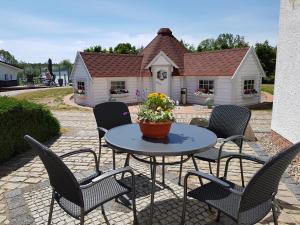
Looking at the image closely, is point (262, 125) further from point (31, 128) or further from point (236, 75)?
point (31, 128)

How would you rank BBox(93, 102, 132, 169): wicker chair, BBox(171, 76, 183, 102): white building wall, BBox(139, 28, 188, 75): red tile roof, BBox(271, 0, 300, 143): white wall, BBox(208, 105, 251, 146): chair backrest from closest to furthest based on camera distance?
BBox(208, 105, 251, 146): chair backrest < BBox(93, 102, 132, 169): wicker chair < BBox(271, 0, 300, 143): white wall < BBox(171, 76, 183, 102): white building wall < BBox(139, 28, 188, 75): red tile roof

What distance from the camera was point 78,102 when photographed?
17109 millimetres

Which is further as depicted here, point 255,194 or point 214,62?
point 214,62

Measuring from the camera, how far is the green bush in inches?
228

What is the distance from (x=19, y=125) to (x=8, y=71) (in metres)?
34.5

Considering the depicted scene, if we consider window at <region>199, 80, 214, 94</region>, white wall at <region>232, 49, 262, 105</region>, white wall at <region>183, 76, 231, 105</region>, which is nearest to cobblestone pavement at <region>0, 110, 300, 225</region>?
white wall at <region>183, 76, 231, 105</region>

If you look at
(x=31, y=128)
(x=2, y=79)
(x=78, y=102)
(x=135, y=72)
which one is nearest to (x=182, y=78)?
Result: (x=135, y=72)

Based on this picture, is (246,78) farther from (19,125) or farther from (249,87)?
(19,125)

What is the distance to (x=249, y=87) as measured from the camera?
16281mm

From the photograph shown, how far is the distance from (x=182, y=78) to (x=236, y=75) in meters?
3.82

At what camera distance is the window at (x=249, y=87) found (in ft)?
52.4

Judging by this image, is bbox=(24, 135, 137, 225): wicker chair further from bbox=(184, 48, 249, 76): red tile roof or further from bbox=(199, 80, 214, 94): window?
bbox=(199, 80, 214, 94): window

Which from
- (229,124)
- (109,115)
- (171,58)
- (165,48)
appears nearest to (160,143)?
(229,124)

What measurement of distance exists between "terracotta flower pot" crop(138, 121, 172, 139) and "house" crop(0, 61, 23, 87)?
36.2 metres
